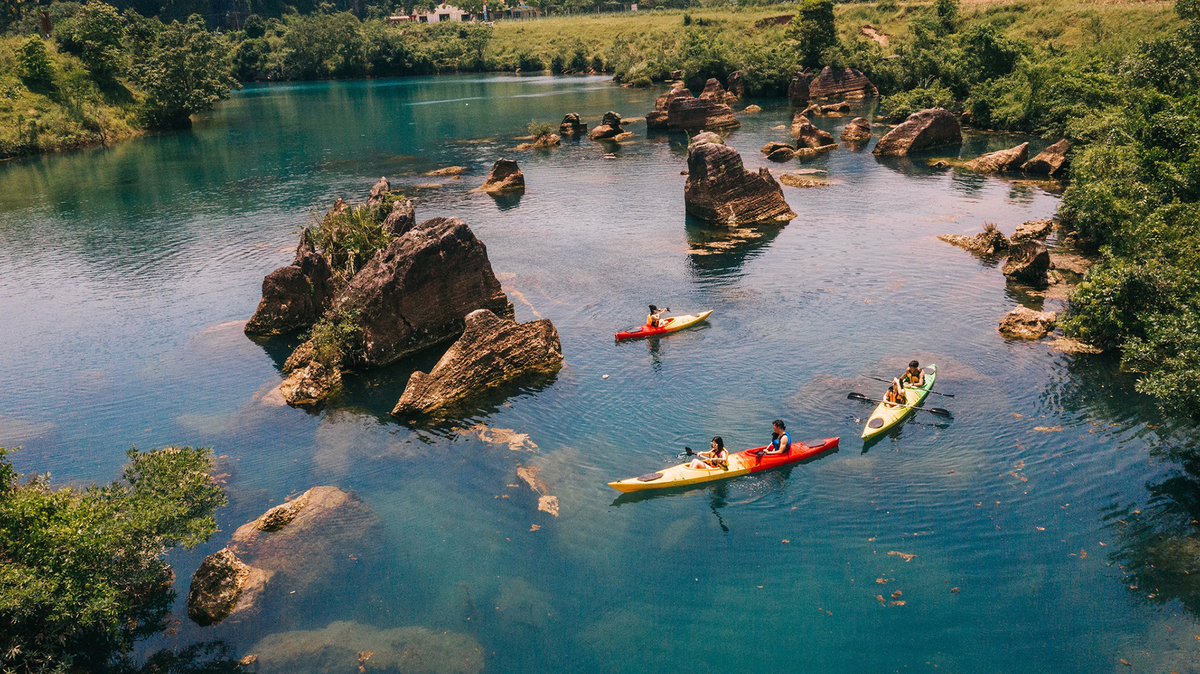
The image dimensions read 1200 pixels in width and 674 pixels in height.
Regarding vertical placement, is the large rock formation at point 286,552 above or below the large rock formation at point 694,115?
below

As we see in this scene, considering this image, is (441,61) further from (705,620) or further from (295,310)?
(705,620)

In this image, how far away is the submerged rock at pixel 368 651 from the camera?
17.8 metres

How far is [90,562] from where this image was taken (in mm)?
16984

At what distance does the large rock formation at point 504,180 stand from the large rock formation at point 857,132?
33.5 meters

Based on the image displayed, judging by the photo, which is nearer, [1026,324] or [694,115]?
[1026,324]

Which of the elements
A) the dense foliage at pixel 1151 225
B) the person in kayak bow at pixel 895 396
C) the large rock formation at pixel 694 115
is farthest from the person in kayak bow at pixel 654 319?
the large rock formation at pixel 694 115

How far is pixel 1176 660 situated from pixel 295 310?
34.7m

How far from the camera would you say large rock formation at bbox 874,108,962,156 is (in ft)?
223

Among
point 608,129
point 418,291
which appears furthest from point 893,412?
point 608,129

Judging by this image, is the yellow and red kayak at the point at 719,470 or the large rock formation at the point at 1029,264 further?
the large rock formation at the point at 1029,264

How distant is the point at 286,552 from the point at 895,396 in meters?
20.6

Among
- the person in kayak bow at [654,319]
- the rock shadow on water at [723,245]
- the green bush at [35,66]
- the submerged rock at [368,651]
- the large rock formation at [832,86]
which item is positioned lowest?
the submerged rock at [368,651]

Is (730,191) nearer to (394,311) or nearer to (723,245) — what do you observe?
(723,245)

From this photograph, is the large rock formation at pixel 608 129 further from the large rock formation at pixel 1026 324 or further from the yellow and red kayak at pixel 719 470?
the yellow and red kayak at pixel 719 470
